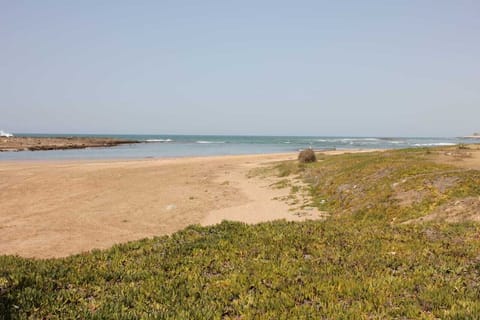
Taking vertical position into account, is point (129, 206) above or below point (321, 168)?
below

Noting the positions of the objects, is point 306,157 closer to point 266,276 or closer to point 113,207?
point 113,207

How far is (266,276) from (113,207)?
15.0 metres

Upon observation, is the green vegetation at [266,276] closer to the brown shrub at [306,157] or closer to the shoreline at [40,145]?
the brown shrub at [306,157]

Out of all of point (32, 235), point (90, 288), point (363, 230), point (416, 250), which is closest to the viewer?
point (90, 288)

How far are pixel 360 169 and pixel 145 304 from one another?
17054mm

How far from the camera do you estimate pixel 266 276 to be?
6.97 meters

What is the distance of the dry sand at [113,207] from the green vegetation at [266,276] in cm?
557

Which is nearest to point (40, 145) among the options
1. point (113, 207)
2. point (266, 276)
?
point (113, 207)

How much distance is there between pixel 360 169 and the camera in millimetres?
20594

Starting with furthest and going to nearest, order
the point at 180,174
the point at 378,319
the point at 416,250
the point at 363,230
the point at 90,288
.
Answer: the point at 180,174 → the point at 363,230 → the point at 416,250 → the point at 90,288 → the point at 378,319

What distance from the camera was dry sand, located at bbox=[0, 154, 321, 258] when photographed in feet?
46.8

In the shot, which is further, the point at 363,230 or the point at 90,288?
the point at 363,230

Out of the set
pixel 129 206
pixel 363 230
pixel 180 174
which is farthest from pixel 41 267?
pixel 180 174

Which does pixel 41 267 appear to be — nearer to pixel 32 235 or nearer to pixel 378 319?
pixel 378 319
